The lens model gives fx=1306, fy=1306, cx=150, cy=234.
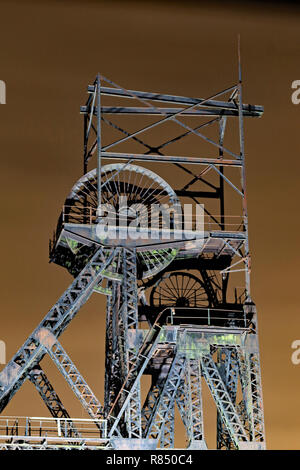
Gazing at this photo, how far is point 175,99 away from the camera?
195 feet

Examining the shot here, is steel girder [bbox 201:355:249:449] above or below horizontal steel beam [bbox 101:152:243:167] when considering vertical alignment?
below

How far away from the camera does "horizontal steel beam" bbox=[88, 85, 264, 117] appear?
5866 cm

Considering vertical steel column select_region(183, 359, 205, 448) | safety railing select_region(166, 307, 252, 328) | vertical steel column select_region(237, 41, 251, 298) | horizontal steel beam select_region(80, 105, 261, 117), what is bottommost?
vertical steel column select_region(183, 359, 205, 448)

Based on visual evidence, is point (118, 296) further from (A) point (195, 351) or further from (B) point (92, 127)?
(B) point (92, 127)

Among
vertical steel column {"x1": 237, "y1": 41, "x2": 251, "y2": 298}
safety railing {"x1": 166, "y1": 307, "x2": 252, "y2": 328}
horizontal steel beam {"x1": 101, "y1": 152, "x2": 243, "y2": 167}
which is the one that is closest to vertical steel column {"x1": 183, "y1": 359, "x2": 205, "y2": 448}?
safety railing {"x1": 166, "y1": 307, "x2": 252, "y2": 328}

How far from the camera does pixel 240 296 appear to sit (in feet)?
194

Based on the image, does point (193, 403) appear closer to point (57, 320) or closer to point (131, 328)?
point (131, 328)

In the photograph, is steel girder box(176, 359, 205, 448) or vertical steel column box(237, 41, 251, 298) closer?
steel girder box(176, 359, 205, 448)

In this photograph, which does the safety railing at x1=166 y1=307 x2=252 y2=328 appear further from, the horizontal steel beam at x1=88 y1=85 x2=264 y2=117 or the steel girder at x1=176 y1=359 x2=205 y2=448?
the horizontal steel beam at x1=88 y1=85 x2=264 y2=117

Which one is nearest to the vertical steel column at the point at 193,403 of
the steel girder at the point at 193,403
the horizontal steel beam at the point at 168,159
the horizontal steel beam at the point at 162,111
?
the steel girder at the point at 193,403

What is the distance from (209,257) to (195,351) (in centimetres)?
587

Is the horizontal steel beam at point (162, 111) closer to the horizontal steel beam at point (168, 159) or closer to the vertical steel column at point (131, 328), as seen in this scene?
the horizontal steel beam at point (168, 159)

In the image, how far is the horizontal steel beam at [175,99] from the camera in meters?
58.7
